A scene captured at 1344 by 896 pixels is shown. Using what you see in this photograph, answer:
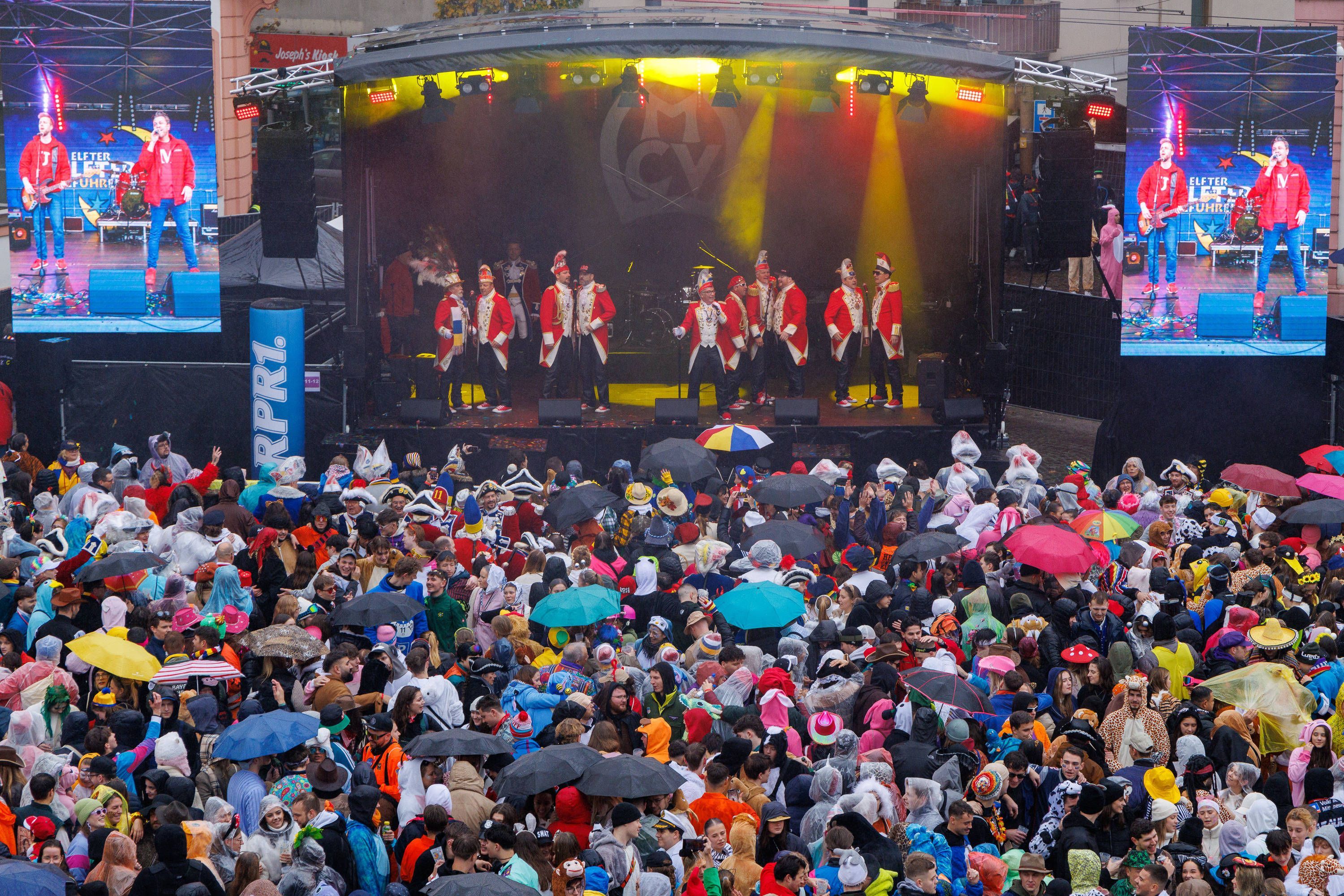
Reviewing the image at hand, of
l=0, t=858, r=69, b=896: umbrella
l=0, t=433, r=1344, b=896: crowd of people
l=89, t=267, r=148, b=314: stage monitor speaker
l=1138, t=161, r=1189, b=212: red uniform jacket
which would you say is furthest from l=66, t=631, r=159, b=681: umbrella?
l=1138, t=161, r=1189, b=212: red uniform jacket

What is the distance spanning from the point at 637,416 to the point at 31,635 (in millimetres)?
9094

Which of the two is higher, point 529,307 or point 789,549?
point 529,307

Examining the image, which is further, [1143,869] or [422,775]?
[422,775]

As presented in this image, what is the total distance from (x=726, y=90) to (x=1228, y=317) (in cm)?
574

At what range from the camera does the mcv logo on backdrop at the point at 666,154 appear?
19672 millimetres

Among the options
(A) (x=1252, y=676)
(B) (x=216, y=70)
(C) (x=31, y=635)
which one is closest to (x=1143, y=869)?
(A) (x=1252, y=676)

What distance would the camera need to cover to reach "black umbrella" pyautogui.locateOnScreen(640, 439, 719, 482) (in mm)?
12781

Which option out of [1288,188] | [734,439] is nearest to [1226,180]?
[1288,188]

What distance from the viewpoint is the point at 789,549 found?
1111cm

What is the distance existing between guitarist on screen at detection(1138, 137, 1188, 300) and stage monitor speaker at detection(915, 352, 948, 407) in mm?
2281

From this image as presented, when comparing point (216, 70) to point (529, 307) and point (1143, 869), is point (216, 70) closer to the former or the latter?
point (529, 307)

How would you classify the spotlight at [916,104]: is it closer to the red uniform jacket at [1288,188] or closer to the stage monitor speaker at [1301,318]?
the red uniform jacket at [1288,188]

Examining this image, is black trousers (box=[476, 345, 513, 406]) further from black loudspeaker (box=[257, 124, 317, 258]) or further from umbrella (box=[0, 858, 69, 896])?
umbrella (box=[0, 858, 69, 896])

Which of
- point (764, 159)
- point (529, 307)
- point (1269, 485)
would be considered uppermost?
point (764, 159)
